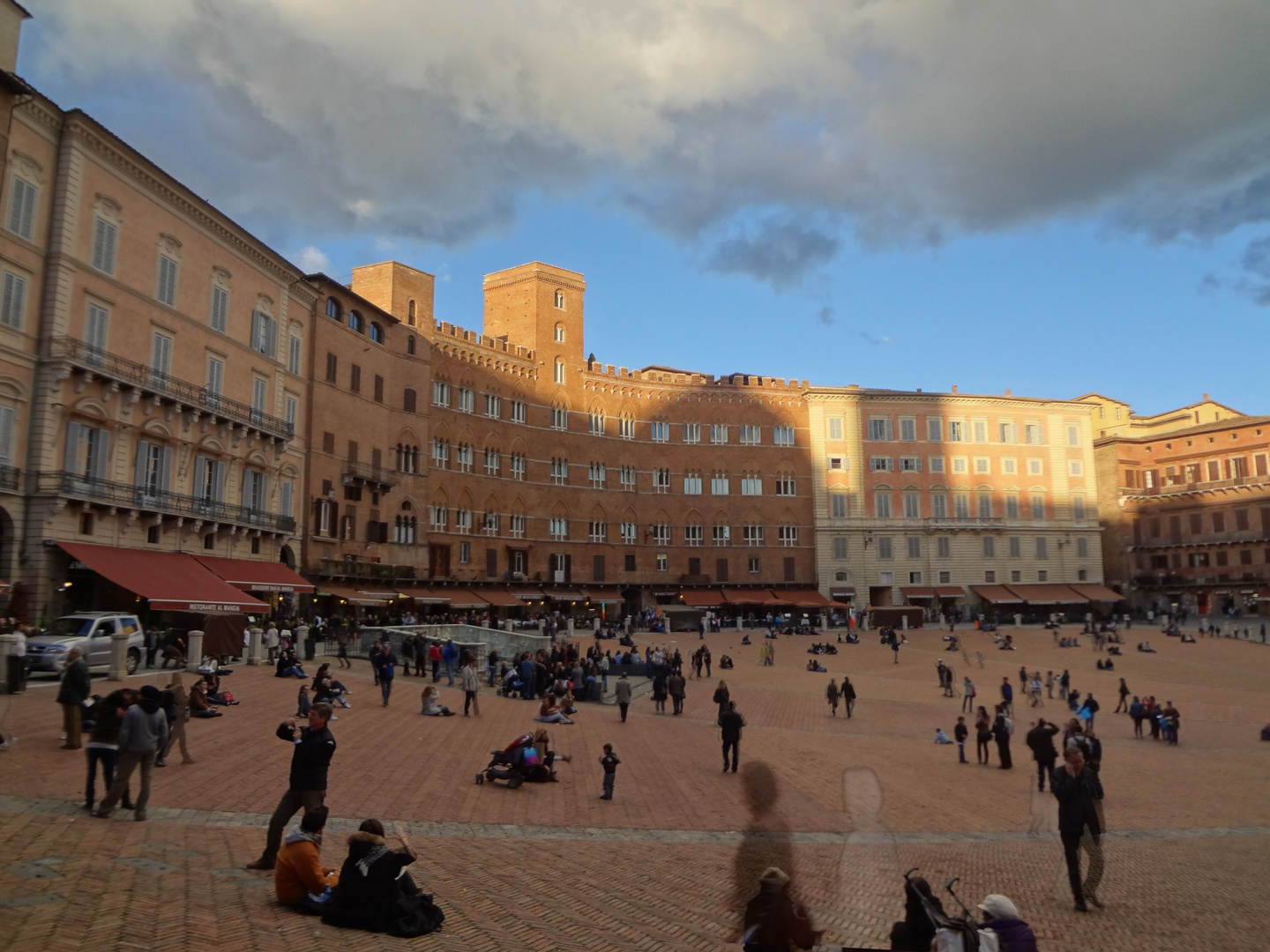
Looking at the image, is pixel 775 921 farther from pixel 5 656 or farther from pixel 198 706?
pixel 5 656

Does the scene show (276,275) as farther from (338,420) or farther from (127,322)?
(127,322)

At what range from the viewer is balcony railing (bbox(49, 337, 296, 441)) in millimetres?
29672

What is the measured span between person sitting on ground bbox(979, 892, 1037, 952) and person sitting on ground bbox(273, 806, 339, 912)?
5.47 metres

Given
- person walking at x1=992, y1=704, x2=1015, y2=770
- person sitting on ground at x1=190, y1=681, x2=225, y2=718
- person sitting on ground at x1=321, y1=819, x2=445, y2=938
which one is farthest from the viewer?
person walking at x1=992, y1=704, x2=1015, y2=770

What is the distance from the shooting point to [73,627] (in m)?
22.8

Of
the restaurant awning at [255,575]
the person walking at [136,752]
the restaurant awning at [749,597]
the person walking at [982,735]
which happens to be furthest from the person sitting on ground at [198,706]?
the restaurant awning at [749,597]

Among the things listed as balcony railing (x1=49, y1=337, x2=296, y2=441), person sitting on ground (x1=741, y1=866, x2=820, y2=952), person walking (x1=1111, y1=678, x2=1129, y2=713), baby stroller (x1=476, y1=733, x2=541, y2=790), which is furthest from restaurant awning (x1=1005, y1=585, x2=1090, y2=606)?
person sitting on ground (x1=741, y1=866, x2=820, y2=952)

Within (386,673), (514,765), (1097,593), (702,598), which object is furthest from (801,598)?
(514,765)

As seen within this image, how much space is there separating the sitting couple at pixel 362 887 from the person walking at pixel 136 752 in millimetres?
3145

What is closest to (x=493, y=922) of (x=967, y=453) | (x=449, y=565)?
(x=449, y=565)

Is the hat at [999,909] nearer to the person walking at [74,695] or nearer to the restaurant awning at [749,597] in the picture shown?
the person walking at [74,695]

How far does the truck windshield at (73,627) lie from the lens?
2212cm

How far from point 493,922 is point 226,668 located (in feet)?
60.8

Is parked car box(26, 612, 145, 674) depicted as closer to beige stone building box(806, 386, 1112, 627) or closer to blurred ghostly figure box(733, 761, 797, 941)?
blurred ghostly figure box(733, 761, 797, 941)
